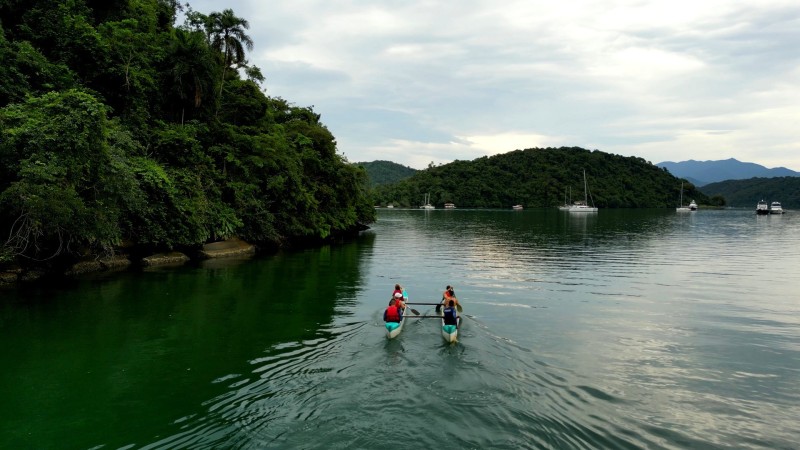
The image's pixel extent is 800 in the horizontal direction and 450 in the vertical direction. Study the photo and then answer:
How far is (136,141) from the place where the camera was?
33.5 meters

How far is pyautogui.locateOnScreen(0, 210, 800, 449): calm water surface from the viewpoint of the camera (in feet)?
34.7

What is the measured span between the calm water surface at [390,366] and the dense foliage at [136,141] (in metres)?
4.90

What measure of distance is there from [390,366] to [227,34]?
1877 inches

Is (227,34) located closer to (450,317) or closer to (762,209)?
(450,317)

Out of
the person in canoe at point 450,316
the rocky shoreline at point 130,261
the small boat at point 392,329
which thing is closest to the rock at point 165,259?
the rocky shoreline at point 130,261

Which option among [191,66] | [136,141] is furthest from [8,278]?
[191,66]

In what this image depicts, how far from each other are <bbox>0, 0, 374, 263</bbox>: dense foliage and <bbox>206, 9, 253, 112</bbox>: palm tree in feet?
0.37

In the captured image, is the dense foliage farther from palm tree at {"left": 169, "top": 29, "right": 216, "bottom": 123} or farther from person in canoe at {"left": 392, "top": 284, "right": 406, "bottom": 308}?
person in canoe at {"left": 392, "top": 284, "right": 406, "bottom": 308}

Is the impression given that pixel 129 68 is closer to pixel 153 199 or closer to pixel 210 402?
pixel 153 199

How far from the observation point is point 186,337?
17953 millimetres

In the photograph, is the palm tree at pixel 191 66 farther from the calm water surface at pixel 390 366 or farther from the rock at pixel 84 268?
the calm water surface at pixel 390 366

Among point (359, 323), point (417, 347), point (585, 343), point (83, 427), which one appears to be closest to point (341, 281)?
point (359, 323)

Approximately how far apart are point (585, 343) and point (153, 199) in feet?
101

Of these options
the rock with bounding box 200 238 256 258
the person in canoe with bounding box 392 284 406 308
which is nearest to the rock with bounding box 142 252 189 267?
the rock with bounding box 200 238 256 258
